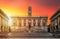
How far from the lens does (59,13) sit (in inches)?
930

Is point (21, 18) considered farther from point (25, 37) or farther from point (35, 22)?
point (25, 37)

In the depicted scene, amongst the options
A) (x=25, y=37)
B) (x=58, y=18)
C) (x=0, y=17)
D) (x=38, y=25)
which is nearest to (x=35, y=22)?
(x=38, y=25)

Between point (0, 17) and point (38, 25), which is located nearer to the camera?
point (0, 17)

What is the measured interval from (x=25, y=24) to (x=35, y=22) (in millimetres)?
1472

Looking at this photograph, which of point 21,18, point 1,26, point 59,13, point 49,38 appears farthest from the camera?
point 21,18

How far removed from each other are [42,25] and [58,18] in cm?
1017

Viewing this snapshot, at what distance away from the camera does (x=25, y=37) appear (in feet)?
53.6

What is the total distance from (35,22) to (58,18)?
11.1 metres

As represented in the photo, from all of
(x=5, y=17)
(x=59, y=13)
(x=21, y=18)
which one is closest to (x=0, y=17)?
(x=5, y=17)

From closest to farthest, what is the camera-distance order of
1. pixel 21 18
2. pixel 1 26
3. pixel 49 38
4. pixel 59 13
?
1. pixel 49 38
2. pixel 1 26
3. pixel 59 13
4. pixel 21 18

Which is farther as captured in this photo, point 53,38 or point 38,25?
point 38,25

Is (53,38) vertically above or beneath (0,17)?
beneath

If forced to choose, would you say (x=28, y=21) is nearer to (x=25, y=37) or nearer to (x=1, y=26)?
(x=1, y=26)

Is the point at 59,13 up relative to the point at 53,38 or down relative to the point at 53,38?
up
